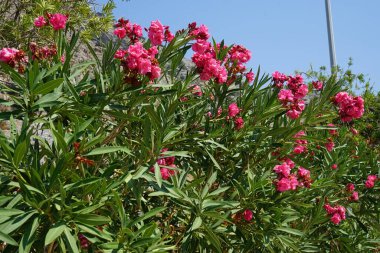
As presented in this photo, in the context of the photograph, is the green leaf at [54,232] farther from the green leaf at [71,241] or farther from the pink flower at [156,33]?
the pink flower at [156,33]

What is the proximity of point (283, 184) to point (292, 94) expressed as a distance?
61cm

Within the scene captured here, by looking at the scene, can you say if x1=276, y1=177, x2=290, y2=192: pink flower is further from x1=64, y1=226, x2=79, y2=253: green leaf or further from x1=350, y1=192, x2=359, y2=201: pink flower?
x1=64, y1=226, x2=79, y2=253: green leaf

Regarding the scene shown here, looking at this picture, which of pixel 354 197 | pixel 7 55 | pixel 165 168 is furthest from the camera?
pixel 354 197

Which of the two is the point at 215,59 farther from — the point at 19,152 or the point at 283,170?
the point at 19,152

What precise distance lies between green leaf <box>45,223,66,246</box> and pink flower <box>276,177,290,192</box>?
1.38 meters

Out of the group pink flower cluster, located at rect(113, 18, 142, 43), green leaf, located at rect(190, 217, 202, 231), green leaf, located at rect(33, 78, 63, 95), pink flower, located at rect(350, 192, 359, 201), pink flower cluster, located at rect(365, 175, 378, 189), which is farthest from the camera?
pink flower cluster, located at rect(365, 175, 378, 189)

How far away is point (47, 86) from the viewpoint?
80.4 inches

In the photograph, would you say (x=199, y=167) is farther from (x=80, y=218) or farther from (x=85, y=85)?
(x=80, y=218)

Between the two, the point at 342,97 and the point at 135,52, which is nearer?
the point at 135,52

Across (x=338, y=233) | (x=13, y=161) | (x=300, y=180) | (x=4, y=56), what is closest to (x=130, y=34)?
(x=4, y=56)

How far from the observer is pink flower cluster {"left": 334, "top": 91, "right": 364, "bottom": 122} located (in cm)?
309

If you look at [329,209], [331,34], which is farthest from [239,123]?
[331,34]

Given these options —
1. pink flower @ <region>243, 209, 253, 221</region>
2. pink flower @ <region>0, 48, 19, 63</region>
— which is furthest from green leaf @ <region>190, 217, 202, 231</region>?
pink flower @ <region>0, 48, 19, 63</region>

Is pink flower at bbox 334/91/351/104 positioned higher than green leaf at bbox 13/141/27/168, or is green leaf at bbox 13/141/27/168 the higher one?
pink flower at bbox 334/91/351/104
